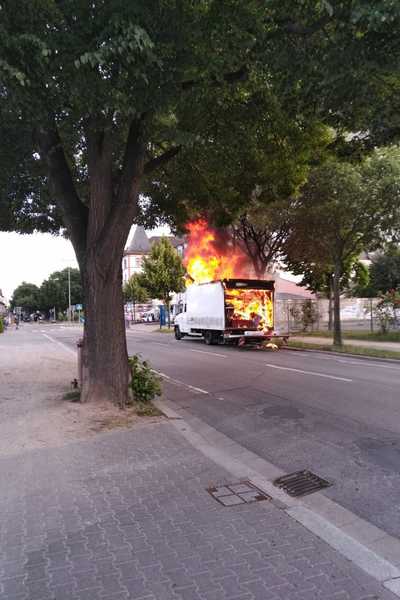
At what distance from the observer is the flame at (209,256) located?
2584 centimetres

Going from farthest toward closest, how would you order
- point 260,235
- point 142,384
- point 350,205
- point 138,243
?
point 138,243
point 260,235
point 350,205
point 142,384

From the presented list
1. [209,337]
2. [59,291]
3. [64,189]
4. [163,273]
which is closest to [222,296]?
[209,337]

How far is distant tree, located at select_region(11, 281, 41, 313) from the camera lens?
102 metres

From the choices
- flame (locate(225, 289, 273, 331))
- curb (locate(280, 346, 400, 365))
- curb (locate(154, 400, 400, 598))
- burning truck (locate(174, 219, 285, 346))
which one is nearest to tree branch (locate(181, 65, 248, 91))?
curb (locate(154, 400, 400, 598))

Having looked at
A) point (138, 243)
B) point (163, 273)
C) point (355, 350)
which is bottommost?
point (355, 350)

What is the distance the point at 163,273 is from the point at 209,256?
1512 cm

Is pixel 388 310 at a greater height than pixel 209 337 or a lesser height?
greater

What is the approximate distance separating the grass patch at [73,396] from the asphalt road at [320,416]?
1.83 meters

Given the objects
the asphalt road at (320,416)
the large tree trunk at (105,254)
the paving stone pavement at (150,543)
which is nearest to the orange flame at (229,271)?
the asphalt road at (320,416)

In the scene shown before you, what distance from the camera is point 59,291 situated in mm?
92188

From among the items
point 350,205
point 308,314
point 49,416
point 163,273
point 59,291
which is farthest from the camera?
point 59,291

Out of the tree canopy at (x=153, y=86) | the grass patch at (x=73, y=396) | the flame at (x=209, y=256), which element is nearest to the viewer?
the tree canopy at (x=153, y=86)

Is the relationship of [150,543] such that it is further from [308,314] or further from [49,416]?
[308,314]

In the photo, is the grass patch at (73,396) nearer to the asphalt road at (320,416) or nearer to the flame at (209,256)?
the asphalt road at (320,416)
